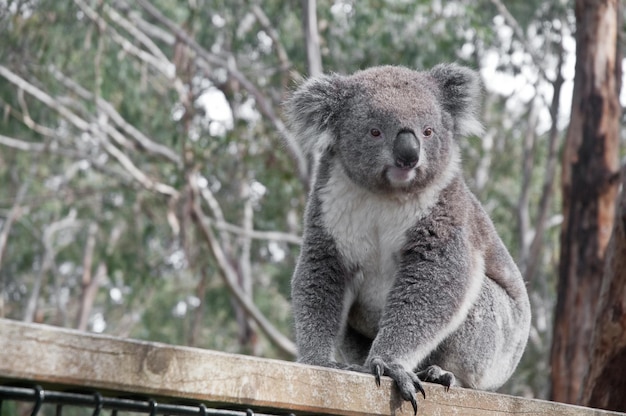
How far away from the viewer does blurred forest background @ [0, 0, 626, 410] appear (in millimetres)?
10500

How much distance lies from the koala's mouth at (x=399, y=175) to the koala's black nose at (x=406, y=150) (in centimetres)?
2

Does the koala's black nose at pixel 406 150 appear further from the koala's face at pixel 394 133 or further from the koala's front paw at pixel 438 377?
the koala's front paw at pixel 438 377

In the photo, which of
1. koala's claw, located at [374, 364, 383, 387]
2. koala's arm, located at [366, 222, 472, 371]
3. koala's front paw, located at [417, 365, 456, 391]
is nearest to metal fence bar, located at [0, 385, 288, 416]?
koala's claw, located at [374, 364, 383, 387]

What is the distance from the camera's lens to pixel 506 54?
13391mm

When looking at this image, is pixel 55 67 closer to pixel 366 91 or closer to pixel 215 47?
pixel 215 47

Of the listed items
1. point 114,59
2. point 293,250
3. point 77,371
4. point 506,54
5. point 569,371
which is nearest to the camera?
point 77,371

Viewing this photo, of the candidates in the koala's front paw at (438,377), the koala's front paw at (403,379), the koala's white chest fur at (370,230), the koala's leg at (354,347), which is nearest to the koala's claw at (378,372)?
the koala's front paw at (403,379)

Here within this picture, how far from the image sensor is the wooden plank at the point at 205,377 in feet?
4.77

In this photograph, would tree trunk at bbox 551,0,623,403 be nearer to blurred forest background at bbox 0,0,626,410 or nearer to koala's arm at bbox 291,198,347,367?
blurred forest background at bbox 0,0,626,410

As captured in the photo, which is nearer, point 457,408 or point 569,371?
point 457,408

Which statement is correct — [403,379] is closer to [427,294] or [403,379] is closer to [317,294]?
[427,294]

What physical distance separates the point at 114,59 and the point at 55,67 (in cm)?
94

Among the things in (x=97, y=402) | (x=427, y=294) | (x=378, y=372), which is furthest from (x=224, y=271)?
(x=97, y=402)

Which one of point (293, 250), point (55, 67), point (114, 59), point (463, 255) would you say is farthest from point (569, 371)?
point (55, 67)
